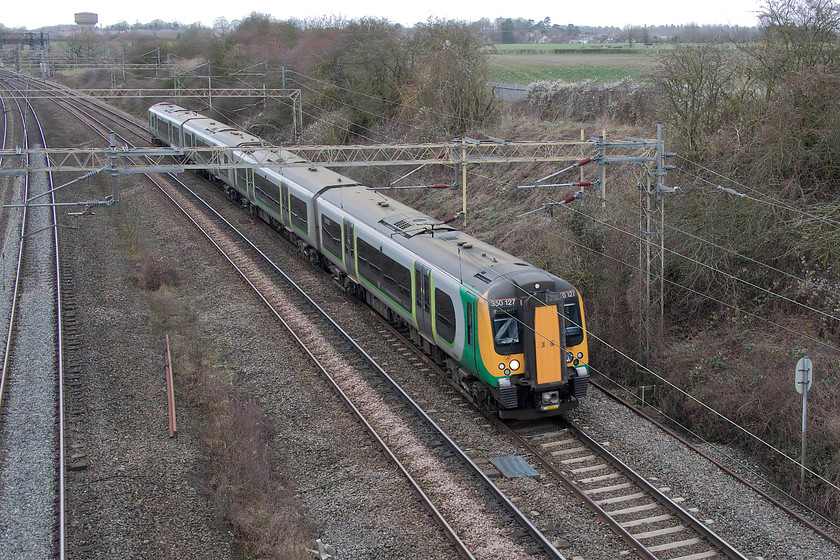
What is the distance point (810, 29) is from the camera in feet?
60.7

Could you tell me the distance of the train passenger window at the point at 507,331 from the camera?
523 inches

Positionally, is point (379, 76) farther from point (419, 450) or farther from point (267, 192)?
point (419, 450)

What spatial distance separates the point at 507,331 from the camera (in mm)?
13375

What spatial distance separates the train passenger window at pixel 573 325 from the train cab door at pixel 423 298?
274cm

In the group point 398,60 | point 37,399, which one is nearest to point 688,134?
point 37,399

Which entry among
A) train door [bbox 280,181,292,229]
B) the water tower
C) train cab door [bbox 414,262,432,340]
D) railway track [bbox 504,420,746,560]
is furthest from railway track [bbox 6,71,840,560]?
the water tower

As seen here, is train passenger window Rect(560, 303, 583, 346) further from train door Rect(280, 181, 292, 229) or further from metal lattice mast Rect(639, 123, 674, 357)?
train door Rect(280, 181, 292, 229)

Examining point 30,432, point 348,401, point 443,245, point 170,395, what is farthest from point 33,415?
point 443,245

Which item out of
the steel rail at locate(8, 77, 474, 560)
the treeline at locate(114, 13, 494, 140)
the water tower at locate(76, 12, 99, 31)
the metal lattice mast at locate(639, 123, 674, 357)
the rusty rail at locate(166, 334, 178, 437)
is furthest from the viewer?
the water tower at locate(76, 12, 99, 31)

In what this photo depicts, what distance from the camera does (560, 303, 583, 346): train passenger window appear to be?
1385cm

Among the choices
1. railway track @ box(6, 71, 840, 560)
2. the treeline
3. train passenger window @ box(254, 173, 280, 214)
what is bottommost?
railway track @ box(6, 71, 840, 560)

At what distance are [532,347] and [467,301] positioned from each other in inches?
54.0

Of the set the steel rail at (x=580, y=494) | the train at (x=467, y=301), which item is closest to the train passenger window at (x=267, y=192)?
the train at (x=467, y=301)

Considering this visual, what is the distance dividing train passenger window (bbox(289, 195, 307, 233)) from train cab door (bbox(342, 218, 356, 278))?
12.0 feet
